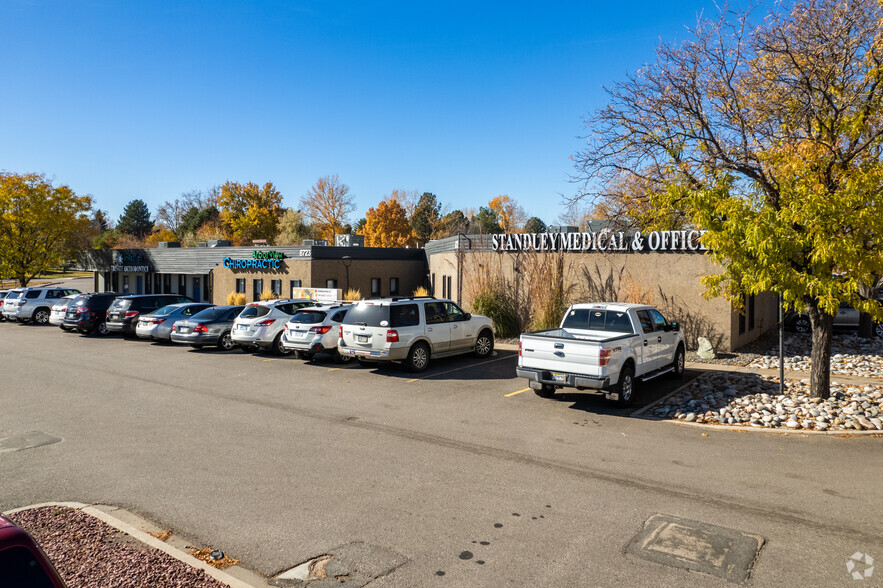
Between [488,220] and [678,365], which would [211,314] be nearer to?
[678,365]

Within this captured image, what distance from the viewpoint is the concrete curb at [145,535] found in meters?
4.84

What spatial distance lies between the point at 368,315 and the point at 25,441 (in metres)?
7.39

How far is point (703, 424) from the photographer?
9984mm

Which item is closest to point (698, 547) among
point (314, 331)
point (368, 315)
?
point (368, 315)

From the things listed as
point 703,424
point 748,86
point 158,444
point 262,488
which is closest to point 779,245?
point 703,424

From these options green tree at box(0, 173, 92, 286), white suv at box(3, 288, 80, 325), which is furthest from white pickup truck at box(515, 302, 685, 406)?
green tree at box(0, 173, 92, 286)

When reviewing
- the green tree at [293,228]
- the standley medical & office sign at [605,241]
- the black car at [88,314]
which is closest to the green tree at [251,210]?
the green tree at [293,228]

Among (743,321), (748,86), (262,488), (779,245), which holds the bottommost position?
(262,488)

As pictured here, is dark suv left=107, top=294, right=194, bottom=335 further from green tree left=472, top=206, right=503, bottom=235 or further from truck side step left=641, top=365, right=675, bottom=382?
green tree left=472, top=206, right=503, bottom=235

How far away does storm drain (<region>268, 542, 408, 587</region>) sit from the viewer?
492 cm

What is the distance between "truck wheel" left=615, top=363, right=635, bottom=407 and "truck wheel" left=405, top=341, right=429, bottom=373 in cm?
513

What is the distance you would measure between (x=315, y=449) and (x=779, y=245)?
7.89 meters

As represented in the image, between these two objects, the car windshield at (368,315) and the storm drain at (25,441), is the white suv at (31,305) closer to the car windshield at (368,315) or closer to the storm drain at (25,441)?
the car windshield at (368,315)

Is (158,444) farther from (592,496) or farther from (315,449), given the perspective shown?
(592,496)
